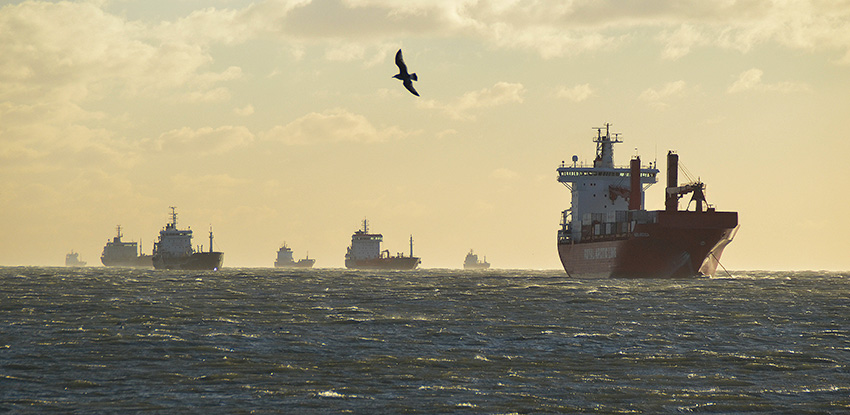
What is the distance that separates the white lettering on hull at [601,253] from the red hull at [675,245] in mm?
842

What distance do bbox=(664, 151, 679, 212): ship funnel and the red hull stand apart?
538cm

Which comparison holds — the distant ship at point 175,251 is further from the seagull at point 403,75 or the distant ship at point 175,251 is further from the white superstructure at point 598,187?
the seagull at point 403,75

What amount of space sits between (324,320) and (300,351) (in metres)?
8.84

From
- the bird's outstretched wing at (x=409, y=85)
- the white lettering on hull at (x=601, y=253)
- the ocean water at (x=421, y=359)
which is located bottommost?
the ocean water at (x=421, y=359)

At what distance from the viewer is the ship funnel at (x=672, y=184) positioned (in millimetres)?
79688

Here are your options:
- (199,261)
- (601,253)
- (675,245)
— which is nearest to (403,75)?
(675,245)

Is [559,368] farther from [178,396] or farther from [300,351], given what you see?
[178,396]

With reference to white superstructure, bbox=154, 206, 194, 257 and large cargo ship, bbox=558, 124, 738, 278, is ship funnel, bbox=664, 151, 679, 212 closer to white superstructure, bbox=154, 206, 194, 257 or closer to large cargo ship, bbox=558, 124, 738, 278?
large cargo ship, bbox=558, 124, 738, 278

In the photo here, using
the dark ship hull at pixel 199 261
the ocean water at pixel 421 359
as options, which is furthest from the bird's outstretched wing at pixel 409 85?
the dark ship hull at pixel 199 261

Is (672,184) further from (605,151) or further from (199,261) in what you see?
(199,261)

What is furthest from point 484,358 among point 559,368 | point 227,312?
point 227,312

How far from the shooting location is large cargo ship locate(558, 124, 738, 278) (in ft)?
237

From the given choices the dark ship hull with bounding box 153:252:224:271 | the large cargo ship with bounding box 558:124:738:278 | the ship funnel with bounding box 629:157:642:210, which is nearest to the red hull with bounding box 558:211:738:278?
the large cargo ship with bounding box 558:124:738:278

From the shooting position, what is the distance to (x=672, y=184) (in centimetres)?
8269
